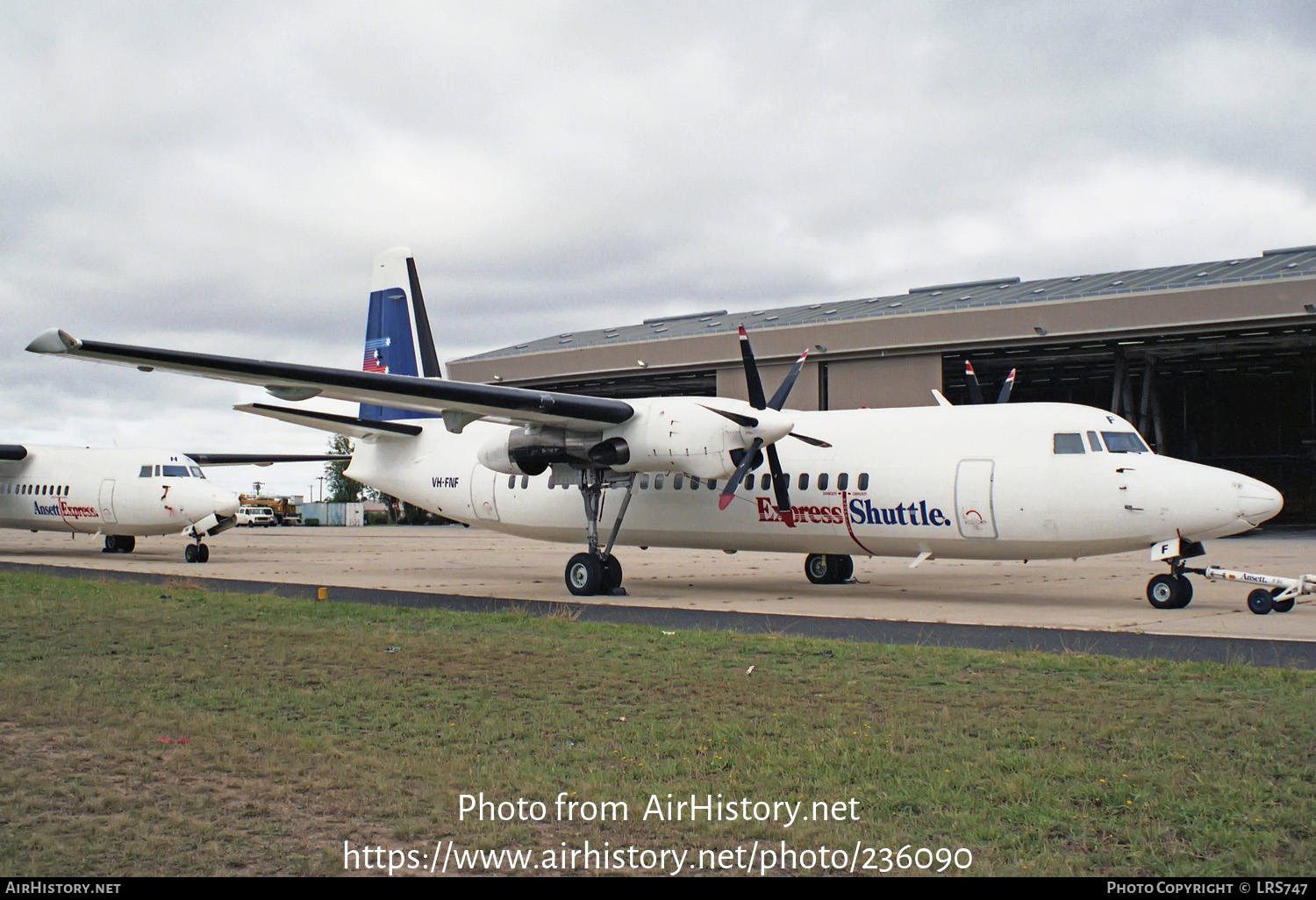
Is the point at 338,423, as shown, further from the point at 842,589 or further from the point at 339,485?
the point at 339,485

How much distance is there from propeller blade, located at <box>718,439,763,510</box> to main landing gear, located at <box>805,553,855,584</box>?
14.6ft

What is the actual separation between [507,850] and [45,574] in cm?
2161

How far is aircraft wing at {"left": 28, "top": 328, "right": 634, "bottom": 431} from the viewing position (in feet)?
46.0

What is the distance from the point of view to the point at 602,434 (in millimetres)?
18391

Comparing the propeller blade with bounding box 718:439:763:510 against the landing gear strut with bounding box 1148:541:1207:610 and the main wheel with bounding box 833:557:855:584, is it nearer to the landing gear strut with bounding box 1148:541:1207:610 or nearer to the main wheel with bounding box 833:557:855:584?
the main wheel with bounding box 833:557:855:584

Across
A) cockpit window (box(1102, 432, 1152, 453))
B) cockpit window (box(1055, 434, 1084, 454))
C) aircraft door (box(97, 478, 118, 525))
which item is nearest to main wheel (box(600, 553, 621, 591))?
cockpit window (box(1055, 434, 1084, 454))

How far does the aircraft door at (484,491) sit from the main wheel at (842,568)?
733 cm

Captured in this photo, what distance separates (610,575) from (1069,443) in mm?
8175

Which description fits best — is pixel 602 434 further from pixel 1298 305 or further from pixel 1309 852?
pixel 1298 305

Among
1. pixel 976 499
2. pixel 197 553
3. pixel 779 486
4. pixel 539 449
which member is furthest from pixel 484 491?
pixel 976 499

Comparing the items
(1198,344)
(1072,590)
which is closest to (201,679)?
(1072,590)

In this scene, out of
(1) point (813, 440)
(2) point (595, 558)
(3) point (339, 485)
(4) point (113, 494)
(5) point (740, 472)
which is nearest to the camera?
(5) point (740, 472)

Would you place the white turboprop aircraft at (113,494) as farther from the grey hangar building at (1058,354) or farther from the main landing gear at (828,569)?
the grey hangar building at (1058,354)

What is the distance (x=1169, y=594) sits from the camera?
605 inches
